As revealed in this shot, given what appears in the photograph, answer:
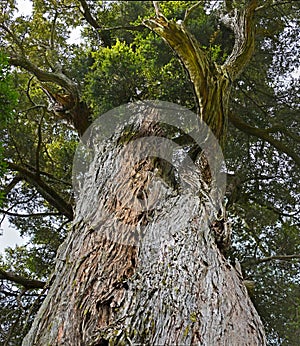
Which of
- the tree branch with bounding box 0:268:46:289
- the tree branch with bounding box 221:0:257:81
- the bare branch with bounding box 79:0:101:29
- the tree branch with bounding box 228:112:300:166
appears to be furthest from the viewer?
the bare branch with bounding box 79:0:101:29

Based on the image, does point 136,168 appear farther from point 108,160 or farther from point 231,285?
point 231,285

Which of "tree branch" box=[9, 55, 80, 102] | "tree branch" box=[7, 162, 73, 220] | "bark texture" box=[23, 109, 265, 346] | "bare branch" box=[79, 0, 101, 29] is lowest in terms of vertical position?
"bark texture" box=[23, 109, 265, 346]

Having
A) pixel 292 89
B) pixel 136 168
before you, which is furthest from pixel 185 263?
pixel 292 89

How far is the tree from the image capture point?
237 centimetres

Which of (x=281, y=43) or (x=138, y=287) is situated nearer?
(x=138, y=287)

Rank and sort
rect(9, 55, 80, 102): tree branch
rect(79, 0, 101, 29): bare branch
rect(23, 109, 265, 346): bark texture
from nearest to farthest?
1. rect(23, 109, 265, 346): bark texture
2. rect(9, 55, 80, 102): tree branch
3. rect(79, 0, 101, 29): bare branch

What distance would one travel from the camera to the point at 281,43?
7.04 metres

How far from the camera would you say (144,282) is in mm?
2535

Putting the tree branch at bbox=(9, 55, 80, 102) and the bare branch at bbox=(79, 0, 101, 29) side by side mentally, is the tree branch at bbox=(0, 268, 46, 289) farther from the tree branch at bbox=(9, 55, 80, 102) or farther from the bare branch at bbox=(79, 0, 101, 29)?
the bare branch at bbox=(79, 0, 101, 29)

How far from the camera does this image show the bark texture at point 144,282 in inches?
85.5

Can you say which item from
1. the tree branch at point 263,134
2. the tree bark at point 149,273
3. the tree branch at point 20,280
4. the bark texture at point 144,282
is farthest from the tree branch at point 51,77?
the tree branch at point 20,280

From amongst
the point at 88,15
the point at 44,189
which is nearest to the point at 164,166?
the point at 44,189

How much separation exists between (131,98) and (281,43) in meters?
3.25

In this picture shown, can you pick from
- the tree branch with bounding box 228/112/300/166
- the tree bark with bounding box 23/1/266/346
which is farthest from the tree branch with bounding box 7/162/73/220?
the tree branch with bounding box 228/112/300/166
